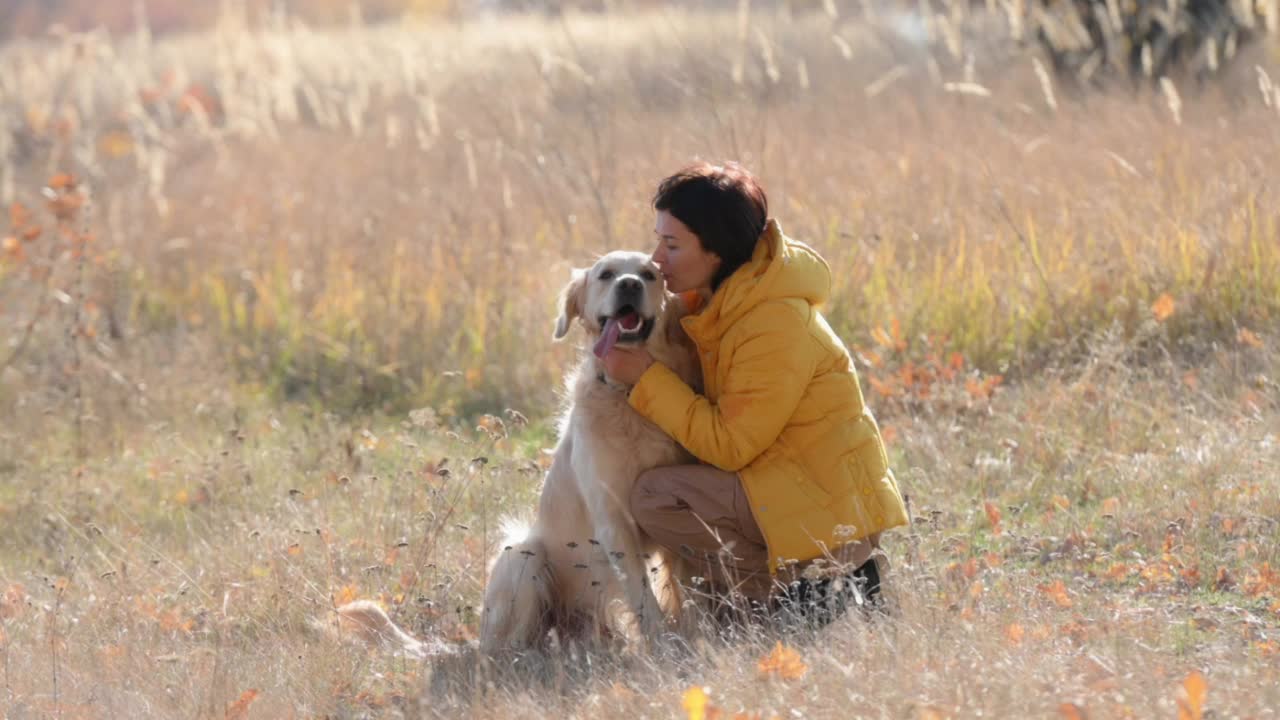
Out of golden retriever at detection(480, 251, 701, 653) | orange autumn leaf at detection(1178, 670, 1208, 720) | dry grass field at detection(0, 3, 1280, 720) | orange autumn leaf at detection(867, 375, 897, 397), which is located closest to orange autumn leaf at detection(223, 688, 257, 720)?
dry grass field at detection(0, 3, 1280, 720)

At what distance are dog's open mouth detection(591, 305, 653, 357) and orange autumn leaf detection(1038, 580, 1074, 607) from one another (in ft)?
4.27

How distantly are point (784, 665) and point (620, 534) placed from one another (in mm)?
1003

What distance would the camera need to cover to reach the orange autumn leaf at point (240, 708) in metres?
3.58

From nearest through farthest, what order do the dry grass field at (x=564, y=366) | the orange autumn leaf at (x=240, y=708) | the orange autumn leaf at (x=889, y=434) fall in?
the orange autumn leaf at (x=240, y=708)
the dry grass field at (x=564, y=366)
the orange autumn leaf at (x=889, y=434)

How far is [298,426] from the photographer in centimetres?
690

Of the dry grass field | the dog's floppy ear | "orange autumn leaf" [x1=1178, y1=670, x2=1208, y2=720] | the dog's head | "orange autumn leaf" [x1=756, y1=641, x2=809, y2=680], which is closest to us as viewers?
"orange autumn leaf" [x1=1178, y1=670, x2=1208, y2=720]

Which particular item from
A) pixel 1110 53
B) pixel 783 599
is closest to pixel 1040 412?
pixel 783 599

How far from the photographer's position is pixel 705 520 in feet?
13.2

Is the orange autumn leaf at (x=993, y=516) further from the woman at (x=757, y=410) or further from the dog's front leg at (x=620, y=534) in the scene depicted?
the dog's front leg at (x=620, y=534)

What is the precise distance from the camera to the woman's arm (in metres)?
3.86

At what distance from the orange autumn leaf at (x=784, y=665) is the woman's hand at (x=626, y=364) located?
0.96 metres

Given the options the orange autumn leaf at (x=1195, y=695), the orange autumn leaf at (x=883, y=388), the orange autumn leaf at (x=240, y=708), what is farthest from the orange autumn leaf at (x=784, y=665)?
the orange autumn leaf at (x=883, y=388)

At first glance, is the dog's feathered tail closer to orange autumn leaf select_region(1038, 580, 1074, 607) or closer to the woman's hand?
the woman's hand

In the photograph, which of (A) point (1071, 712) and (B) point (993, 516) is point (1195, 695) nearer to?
(A) point (1071, 712)
